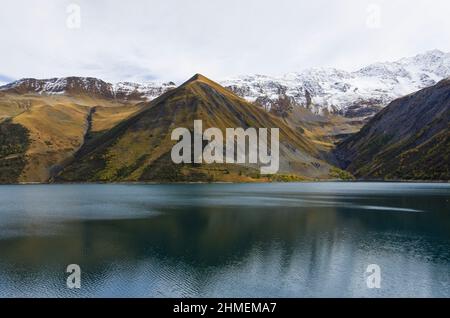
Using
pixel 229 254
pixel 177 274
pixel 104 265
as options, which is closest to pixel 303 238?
pixel 229 254

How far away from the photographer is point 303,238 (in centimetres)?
7850

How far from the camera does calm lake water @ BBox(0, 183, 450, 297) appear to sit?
47906 millimetres

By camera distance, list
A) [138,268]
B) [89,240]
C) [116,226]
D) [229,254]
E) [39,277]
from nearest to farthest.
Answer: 1. [39,277]
2. [138,268]
3. [229,254]
4. [89,240]
5. [116,226]

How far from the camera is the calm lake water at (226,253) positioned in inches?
1886

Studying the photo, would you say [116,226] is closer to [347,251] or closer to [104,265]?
[104,265]

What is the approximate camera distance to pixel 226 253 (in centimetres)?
6600
